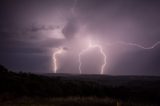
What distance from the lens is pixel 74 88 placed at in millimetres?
33562

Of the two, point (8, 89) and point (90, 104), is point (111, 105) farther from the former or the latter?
point (8, 89)

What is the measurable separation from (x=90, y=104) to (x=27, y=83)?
525 inches

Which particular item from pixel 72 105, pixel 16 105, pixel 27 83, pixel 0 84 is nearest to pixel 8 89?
pixel 0 84

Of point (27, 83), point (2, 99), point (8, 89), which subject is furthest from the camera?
point (27, 83)

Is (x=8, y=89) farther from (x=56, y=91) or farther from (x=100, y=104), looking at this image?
(x=100, y=104)

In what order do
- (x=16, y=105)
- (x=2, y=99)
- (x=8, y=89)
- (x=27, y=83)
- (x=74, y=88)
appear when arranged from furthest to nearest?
1. (x=74, y=88)
2. (x=27, y=83)
3. (x=8, y=89)
4. (x=2, y=99)
5. (x=16, y=105)

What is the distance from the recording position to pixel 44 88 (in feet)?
98.1

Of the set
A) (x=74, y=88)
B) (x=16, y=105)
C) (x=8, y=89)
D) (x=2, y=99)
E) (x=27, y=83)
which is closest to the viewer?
(x=16, y=105)

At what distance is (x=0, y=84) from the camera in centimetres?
2747

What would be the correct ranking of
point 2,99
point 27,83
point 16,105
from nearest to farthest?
1. point 16,105
2. point 2,99
3. point 27,83

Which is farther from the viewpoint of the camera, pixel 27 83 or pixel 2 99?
pixel 27 83

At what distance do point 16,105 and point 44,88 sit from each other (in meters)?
12.4

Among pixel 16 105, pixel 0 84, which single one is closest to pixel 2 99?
pixel 16 105

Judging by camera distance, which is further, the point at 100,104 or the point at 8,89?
the point at 8,89
